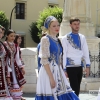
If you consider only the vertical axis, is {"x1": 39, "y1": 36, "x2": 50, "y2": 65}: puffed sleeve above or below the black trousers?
above

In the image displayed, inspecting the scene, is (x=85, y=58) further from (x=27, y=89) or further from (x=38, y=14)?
(x=38, y=14)

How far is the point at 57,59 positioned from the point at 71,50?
4.44ft

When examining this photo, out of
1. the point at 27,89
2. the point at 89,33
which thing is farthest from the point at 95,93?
the point at 89,33

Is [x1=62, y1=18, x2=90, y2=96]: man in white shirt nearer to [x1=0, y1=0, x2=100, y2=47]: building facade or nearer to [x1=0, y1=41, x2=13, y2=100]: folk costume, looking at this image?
[x1=0, y1=41, x2=13, y2=100]: folk costume

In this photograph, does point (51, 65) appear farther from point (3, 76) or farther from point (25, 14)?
point (25, 14)

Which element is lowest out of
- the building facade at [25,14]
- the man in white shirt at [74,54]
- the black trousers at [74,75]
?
the black trousers at [74,75]

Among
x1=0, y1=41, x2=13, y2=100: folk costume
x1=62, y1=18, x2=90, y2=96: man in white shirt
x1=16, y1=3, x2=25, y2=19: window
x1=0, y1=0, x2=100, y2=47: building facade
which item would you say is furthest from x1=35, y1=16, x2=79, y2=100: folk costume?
x1=16, y1=3, x2=25, y2=19: window

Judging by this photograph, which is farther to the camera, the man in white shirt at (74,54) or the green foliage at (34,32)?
the green foliage at (34,32)

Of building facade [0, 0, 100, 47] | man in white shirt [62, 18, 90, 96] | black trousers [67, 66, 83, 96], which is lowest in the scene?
black trousers [67, 66, 83, 96]

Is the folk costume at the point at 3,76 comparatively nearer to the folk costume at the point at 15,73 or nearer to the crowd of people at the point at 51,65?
the crowd of people at the point at 51,65

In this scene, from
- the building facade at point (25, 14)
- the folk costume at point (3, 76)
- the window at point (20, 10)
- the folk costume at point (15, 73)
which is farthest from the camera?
the window at point (20, 10)

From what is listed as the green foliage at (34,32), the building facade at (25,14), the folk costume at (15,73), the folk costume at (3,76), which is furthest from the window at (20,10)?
the folk costume at (3,76)

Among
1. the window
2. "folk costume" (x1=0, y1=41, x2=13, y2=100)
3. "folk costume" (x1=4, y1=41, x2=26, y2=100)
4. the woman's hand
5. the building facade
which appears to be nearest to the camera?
the woman's hand

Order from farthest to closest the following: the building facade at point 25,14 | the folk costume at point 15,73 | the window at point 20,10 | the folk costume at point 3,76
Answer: the window at point 20,10, the building facade at point 25,14, the folk costume at point 15,73, the folk costume at point 3,76
